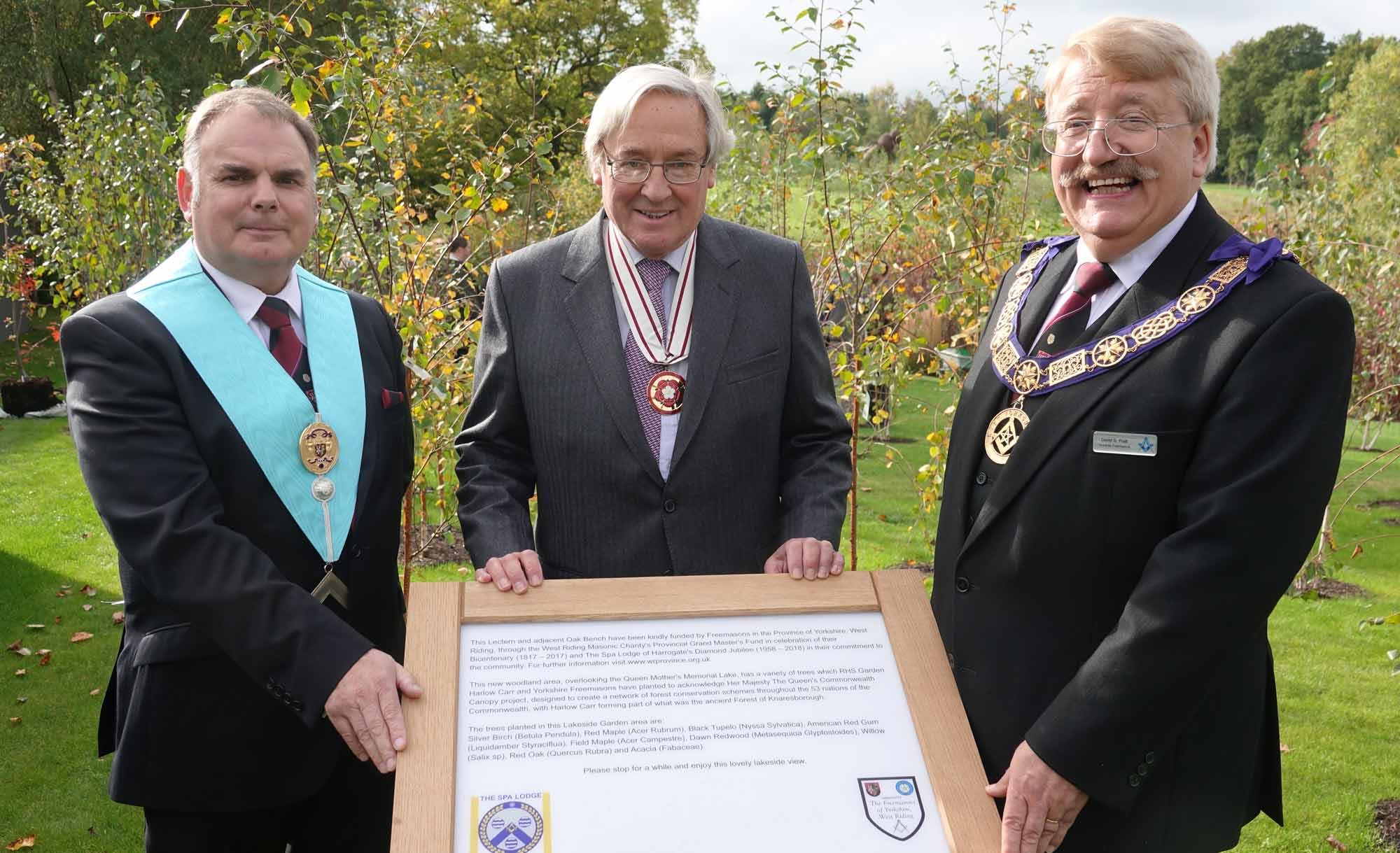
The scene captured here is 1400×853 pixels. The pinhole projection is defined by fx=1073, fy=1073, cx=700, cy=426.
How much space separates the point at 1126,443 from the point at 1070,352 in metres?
0.29

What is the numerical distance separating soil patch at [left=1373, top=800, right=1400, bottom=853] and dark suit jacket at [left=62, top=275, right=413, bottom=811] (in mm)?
4372

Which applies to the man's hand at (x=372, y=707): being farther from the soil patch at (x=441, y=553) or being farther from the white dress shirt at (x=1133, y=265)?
the soil patch at (x=441, y=553)

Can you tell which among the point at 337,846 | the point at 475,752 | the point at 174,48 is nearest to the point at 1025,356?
the point at 475,752

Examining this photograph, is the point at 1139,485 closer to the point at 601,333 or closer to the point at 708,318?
the point at 708,318

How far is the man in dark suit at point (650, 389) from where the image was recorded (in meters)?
2.80

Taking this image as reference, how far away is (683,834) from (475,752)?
A: 1.47ft

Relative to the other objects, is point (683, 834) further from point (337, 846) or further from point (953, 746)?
point (337, 846)

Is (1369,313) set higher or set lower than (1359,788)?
higher

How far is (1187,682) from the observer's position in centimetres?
210

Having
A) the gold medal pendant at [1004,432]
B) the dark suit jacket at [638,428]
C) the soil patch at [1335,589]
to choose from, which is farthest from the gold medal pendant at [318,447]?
the soil patch at [1335,589]

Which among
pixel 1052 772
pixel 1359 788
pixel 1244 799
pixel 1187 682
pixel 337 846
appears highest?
pixel 1187 682

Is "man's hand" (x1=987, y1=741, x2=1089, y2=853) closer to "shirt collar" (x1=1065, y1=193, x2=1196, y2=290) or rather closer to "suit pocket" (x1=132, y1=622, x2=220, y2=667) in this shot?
"shirt collar" (x1=1065, y1=193, x2=1196, y2=290)

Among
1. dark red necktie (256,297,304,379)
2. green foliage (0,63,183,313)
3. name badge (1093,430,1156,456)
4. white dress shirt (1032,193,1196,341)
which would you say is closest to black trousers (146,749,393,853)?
dark red necktie (256,297,304,379)

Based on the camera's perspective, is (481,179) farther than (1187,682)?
Yes
